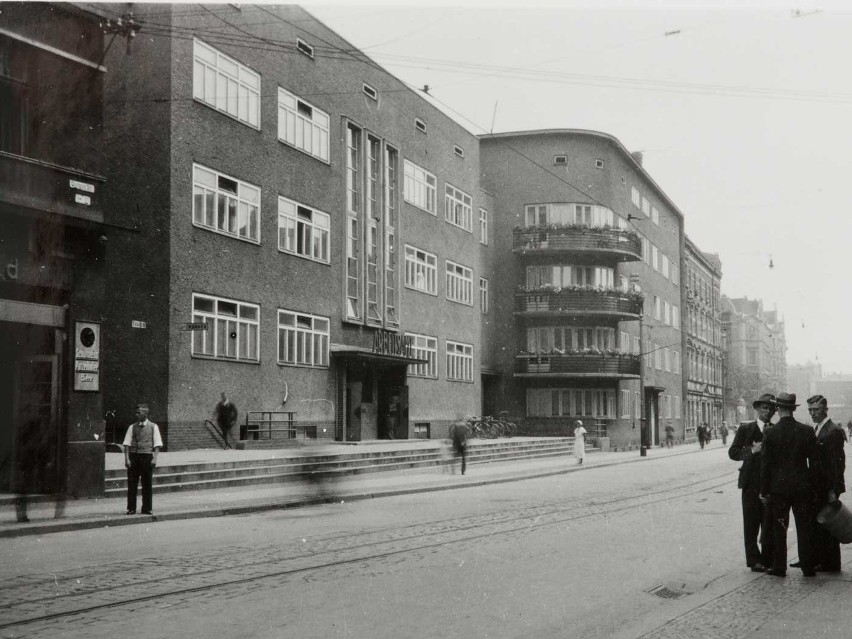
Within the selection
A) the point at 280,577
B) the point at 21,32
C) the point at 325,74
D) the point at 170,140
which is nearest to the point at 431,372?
the point at 325,74

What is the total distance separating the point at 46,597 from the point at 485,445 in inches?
1080

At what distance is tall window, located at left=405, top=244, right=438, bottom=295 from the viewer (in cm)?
3694

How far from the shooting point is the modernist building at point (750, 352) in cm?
9338

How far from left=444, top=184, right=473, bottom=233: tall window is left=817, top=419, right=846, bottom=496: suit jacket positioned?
1237 inches

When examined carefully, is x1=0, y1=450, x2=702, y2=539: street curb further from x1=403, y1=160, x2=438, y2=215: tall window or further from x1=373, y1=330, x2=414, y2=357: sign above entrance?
x1=403, y1=160, x2=438, y2=215: tall window

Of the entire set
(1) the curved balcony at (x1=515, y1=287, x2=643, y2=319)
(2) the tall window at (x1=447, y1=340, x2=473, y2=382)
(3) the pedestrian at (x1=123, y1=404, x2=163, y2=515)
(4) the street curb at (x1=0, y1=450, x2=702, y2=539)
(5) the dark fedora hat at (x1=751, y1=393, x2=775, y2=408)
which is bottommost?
(4) the street curb at (x1=0, y1=450, x2=702, y2=539)

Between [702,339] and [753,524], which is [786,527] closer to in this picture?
[753,524]

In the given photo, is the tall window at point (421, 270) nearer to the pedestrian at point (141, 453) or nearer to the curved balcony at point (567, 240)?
the curved balcony at point (567, 240)

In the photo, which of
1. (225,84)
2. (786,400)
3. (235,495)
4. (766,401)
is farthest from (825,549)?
(225,84)

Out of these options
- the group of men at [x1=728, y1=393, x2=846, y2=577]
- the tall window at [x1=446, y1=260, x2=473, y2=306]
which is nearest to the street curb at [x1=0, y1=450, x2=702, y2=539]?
the group of men at [x1=728, y1=393, x2=846, y2=577]

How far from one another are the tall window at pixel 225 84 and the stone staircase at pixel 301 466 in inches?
370

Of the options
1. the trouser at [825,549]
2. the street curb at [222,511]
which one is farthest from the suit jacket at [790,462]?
the street curb at [222,511]

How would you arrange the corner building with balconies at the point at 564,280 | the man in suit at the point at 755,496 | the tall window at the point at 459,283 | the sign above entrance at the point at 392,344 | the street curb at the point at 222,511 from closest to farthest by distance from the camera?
the man in suit at the point at 755,496
the street curb at the point at 222,511
the sign above entrance at the point at 392,344
the tall window at the point at 459,283
the corner building with balconies at the point at 564,280

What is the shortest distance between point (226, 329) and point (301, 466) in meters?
5.17
